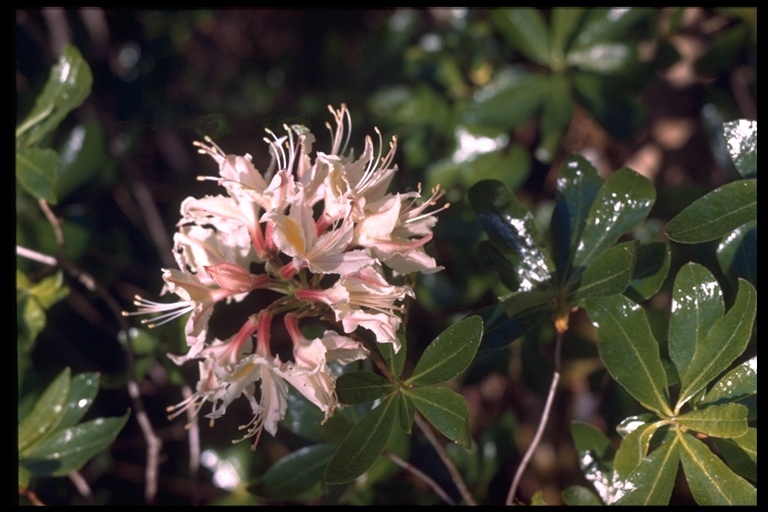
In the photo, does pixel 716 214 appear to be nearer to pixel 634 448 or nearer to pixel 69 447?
pixel 634 448

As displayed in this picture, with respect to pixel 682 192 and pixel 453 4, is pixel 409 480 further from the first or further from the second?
pixel 453 4

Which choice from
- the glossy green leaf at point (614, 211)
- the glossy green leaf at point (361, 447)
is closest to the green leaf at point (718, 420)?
the glossy green leaf at point (614, 211)

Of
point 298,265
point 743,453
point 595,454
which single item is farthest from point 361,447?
point 743,453

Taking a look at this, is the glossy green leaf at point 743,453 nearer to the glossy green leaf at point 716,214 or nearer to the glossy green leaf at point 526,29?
the glossy green leaf at point 716,214

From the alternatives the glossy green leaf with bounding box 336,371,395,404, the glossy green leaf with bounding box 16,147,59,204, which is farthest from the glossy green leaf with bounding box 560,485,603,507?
the glossy green leaf with bounding box 16,147,59,204

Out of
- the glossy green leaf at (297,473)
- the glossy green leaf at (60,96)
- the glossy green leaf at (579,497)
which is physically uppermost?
the glossy green leaf at (60,96)

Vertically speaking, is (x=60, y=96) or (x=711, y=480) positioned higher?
(x=60, y=96)
